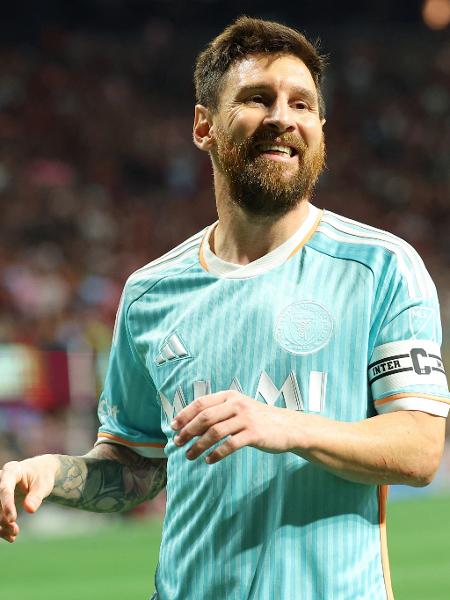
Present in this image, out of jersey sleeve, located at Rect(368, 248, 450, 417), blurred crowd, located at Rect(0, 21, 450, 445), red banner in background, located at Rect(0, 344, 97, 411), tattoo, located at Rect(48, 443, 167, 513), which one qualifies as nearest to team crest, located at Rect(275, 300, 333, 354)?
jersey sleeve, located at Rect(368, 248, 450, 417)

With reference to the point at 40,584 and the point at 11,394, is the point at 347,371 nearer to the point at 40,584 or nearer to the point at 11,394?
the point at 40,584

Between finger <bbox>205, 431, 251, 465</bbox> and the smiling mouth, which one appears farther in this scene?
the smiling mouth

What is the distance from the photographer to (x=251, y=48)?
3.11m

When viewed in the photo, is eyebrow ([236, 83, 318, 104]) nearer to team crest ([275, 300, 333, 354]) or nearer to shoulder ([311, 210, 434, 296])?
shoulder ([311, 210, 434, 296])

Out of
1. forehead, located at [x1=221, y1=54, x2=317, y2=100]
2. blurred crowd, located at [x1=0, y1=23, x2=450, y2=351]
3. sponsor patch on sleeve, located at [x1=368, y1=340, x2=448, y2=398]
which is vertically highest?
blurred crowd, located at [x1=0, y1=23, x2=450, y2=351]

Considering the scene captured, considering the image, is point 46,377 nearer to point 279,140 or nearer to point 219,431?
point 279,140

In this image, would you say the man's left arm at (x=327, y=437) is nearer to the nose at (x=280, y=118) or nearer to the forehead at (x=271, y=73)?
the nose at (x=280, y=118)

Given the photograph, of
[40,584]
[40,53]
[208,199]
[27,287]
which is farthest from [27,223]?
[40,584]

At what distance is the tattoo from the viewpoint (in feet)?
10.6

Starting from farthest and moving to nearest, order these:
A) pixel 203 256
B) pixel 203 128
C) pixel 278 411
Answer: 1. pixel 203 128
2. pixel 203 256
3. pixel 278 411

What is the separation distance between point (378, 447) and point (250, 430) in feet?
1.18

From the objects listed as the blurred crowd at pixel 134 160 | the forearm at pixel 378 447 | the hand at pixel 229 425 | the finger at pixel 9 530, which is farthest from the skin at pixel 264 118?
the blurred crowd at pixel 134 160

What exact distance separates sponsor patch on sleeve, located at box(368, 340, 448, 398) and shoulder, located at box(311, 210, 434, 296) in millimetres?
128

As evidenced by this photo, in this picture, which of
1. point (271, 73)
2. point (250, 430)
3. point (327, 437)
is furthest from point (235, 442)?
point (271, 73)
